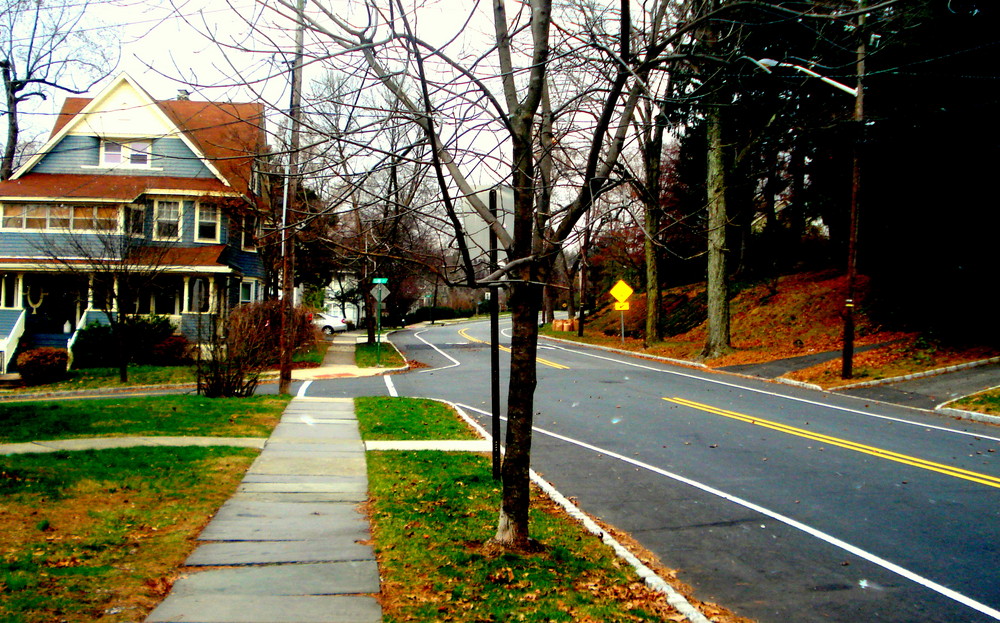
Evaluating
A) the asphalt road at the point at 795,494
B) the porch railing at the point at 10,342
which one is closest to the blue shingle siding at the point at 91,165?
the porch railing at the point at 10,342

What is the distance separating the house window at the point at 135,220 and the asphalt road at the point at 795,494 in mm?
14886

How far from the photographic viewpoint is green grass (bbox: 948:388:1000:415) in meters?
15.0

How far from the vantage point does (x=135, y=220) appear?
1021 inches

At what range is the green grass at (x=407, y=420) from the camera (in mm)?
11998

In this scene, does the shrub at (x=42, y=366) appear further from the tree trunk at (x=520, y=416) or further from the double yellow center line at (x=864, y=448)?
the tree trunk at (x=520, y=416)

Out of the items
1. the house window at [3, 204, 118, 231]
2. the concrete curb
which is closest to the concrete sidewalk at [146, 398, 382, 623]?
the concrete curb

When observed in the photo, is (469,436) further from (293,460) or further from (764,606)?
(764,606)

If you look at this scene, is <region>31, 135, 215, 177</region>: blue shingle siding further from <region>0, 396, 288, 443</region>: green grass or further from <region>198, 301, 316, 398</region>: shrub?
<region>0, 396, 288, 443</region>: green grass

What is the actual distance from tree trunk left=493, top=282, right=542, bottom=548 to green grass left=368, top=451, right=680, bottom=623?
9.3 inches

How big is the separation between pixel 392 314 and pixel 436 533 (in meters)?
57.8

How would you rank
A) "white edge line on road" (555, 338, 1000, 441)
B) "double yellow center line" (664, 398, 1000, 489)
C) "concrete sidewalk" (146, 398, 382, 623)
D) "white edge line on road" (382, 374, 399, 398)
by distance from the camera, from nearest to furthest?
"concrete sidewalk" (146, 398, 382, 623), "double yellow center line" (664, 398, 1000, 489), "white edge line on road" (555, 338, 1000, 441), "white edge line on road" (382, 374, 399, 398)

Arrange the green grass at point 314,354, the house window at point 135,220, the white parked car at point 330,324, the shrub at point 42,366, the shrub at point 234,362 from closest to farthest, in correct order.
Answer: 1. the shrub at point 234,362
2. the shrub at point 42,366
3. the house window at point 135,220
4. the green grass at point 314,354
5. the white parked car at point 330,324

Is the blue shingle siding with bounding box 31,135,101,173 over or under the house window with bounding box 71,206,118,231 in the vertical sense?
over

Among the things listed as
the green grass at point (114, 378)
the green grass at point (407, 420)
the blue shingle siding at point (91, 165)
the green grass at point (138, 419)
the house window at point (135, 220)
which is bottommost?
the green grass at point (114, 378)
